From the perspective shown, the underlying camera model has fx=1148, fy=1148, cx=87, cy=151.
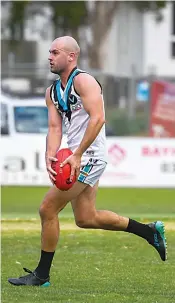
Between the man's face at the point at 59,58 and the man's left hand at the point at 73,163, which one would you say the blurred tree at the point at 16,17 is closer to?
the man's face at the point at 59,58

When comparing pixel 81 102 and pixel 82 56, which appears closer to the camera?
pixel 81 102

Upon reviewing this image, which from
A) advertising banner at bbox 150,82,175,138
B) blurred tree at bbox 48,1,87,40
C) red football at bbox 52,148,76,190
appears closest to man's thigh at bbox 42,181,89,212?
red football at bbox 52,148,76,190

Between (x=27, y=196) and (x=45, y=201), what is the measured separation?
10717 millimetres

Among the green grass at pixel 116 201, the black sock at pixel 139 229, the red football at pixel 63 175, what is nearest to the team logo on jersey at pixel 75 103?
the red football at pixel 63 175

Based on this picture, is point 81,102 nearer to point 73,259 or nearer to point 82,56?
point 73,259

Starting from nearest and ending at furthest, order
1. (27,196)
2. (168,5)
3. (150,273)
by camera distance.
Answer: (150,273) < (27,196) < (168,5)

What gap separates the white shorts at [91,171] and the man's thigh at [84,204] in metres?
0.08

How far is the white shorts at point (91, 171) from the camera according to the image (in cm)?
919

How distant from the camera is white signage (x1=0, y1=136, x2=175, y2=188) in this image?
20734 mm

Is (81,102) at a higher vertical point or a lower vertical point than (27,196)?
higher

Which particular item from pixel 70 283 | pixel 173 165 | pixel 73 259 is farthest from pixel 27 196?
pixel 70 283

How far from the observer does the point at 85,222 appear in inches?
368

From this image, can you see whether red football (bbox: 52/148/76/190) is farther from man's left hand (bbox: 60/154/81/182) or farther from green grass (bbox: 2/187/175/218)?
green grass (bbox: 2/187/175/218)

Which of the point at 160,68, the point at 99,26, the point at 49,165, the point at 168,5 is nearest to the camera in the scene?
the point at 49,165
